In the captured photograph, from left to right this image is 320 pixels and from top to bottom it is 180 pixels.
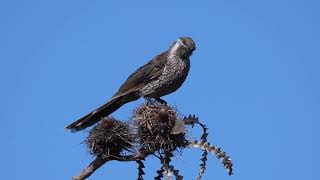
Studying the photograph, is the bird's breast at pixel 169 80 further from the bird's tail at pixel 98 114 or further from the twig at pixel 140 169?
the twig at pixel 140 169

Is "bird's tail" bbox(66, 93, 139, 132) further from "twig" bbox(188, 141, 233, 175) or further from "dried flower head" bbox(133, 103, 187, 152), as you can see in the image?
"twig" bbox(188, 141, 233, 175)

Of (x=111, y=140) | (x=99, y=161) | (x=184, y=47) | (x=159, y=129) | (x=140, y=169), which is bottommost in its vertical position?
(x=140, y=169)

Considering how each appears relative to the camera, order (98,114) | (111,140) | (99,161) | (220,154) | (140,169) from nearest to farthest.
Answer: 1. (220,154)
2. (140,169)
3. (99,161)
4. (111,140)
5. (98,114)

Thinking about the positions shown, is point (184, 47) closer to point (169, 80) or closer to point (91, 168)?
point (169, 80)

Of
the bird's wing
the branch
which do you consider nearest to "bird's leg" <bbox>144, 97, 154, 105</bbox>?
the bird's wing

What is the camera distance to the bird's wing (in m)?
9.55

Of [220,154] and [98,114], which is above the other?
[98,114]

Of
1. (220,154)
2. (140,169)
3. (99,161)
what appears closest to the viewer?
(220,154)

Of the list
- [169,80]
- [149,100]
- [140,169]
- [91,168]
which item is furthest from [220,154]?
[169,80]

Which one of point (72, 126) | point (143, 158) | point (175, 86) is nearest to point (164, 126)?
point (143, 158)

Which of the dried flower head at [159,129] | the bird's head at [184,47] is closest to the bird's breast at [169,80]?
the bird's head at [184,47]

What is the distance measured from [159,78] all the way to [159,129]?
2690mm

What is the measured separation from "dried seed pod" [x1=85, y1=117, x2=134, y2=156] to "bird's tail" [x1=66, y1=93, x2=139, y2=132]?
1.30m

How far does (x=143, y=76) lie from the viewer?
9.66 metres
